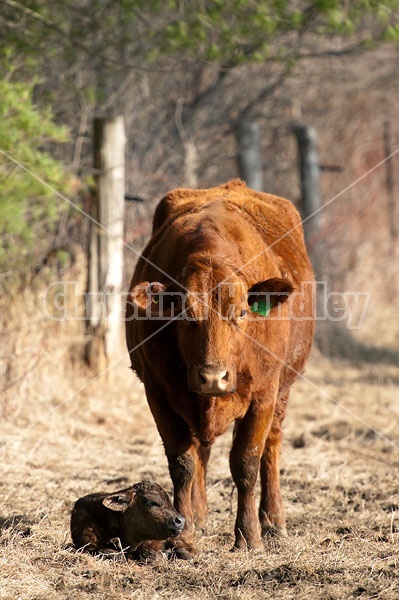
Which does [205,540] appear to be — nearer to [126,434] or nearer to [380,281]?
[126,434]

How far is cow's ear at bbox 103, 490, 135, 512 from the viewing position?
479cm

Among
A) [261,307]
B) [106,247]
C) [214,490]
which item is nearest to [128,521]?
[261,307]

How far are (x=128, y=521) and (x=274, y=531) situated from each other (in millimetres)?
1109

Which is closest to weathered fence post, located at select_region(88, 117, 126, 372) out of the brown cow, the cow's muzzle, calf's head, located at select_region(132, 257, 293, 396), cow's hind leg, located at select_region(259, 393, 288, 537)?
the brown cow

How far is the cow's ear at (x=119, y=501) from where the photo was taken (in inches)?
189

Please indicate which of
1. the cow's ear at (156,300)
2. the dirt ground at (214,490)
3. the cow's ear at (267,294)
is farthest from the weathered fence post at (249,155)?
the cow's ear at (156,300)

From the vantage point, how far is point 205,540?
528 cm

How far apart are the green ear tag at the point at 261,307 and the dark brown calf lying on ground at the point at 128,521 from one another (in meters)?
1.16

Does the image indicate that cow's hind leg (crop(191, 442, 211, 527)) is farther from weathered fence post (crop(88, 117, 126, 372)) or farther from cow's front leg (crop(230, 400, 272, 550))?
weathered fence post (crop(88, 117, 126, 372))

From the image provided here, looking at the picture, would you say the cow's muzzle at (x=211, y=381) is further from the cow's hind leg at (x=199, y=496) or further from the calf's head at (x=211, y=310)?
the cow's hind leg at (x=199, y=496)

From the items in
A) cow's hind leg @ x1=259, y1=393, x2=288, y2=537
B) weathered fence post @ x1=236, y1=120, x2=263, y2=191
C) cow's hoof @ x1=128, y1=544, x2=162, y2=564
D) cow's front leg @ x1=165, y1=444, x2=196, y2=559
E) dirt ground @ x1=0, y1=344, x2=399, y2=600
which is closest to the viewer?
dirt ground @ x1=0, y1=344, x2=399, y2=600

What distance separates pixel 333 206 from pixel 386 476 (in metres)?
11.1

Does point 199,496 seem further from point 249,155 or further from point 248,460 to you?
point 249,155

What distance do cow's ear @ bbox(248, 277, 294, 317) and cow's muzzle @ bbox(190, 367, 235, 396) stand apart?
561 mm
